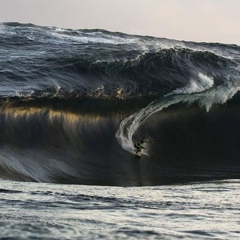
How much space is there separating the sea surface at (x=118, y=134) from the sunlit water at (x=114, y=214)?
0.02 metres

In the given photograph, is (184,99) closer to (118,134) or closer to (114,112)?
(114,112)

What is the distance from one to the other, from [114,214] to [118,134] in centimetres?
1162

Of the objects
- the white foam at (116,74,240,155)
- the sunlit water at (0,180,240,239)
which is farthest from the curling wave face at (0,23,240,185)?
the sunlit water at (0,180,240,239)

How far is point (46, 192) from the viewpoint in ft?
31.8

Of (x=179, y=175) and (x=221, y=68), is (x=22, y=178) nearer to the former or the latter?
(x=179, y=175)

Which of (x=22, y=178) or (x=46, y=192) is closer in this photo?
(x=46, y=192)

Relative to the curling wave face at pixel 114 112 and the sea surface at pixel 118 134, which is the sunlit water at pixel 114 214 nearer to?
the sea surface at pixel 118 134

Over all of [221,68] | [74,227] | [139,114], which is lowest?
[74,227]

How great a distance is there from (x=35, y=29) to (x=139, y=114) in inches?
400

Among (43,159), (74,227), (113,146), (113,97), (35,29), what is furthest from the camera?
(35,29)

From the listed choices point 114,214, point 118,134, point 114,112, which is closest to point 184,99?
point 114,112

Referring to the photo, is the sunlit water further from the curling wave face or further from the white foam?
the white foam

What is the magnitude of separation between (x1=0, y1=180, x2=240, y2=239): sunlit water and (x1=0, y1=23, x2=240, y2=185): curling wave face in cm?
397

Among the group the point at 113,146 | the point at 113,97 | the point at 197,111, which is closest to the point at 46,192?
the point at 113,146
